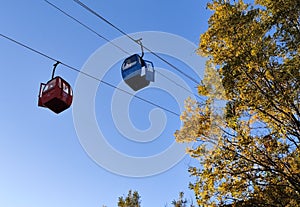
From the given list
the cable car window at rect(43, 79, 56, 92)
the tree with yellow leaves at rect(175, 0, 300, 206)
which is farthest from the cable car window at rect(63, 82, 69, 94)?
the tree with yellow leaves at rect(175, 0, 300, 206)

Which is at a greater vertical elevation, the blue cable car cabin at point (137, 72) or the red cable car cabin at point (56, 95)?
the blue cable car cabin at point (137, 72)

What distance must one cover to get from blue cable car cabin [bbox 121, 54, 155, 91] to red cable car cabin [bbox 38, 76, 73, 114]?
1.05 metres

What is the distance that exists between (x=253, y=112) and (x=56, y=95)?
11.9 feet

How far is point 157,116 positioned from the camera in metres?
7.19

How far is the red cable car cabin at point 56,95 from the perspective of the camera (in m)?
4.82

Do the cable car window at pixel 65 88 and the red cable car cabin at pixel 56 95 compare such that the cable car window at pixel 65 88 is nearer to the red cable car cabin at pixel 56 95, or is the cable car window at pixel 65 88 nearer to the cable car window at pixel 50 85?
the red cable car cabin at pixel 56 95

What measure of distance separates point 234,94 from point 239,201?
1.99 meters

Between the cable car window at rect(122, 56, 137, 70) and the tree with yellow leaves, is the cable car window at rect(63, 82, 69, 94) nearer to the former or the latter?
the cable car window at rect(122, 56, 137, 70)

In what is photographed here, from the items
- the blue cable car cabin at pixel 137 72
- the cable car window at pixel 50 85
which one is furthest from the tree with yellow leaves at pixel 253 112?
the cable car window at pixel 50 85

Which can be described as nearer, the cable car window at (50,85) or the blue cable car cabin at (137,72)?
the cable car window at (50,85)

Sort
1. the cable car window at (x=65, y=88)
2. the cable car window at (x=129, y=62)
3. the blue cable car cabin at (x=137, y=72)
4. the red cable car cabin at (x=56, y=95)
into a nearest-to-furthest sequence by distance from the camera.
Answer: the red cable car cabin at (x=56, y=95) → the cable car window at (x=65, y=88) → the blue cable car cabin at (x=137, y=72) → the cable car window at (x=129, y=62)

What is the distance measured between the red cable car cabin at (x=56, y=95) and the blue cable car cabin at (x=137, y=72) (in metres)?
1.05

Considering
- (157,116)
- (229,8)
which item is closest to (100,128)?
(157,116)

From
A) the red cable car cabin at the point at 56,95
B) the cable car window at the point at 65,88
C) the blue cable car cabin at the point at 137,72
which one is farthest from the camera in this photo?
the blue cable car cabin at the point at 137,72
